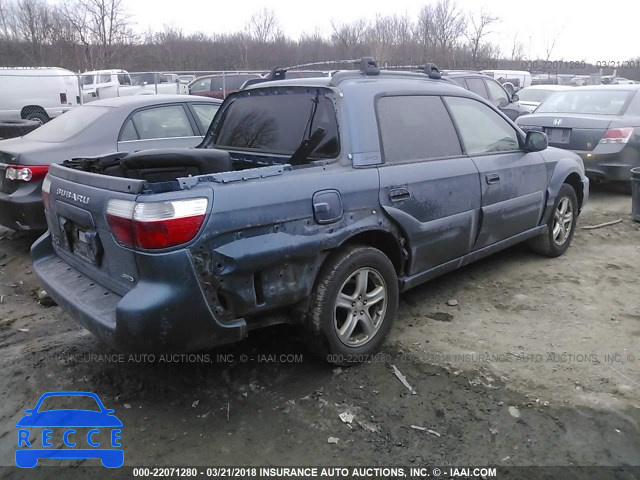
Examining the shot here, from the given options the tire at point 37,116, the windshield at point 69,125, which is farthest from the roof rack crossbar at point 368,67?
the tire at point 37,116

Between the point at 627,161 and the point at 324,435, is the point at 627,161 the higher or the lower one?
the higher one

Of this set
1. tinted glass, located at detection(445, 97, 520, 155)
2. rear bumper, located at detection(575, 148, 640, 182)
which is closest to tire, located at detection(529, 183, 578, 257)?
tinted glass, located at detection(445, 97, 520, 155)

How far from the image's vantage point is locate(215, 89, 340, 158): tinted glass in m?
3.40

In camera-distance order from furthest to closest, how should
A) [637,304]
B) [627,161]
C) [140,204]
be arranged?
[627,161], [637,304], [140,204]

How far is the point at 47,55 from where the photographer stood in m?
31.3

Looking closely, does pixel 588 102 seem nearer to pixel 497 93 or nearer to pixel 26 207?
pixel 497 93

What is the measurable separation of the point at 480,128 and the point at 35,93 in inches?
592

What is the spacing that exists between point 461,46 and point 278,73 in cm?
4349

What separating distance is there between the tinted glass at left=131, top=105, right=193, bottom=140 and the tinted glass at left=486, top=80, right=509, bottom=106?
734 centimetres

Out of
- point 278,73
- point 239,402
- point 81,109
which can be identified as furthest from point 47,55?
point 239,402

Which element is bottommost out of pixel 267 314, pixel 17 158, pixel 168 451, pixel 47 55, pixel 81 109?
pixel 168 451

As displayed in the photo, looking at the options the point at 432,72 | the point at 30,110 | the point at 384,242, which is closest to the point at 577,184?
the point at 432,72

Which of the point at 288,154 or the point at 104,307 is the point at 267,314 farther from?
the point at 288,154

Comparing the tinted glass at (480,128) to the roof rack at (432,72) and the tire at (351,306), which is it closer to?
the roof rack at (432,72)
